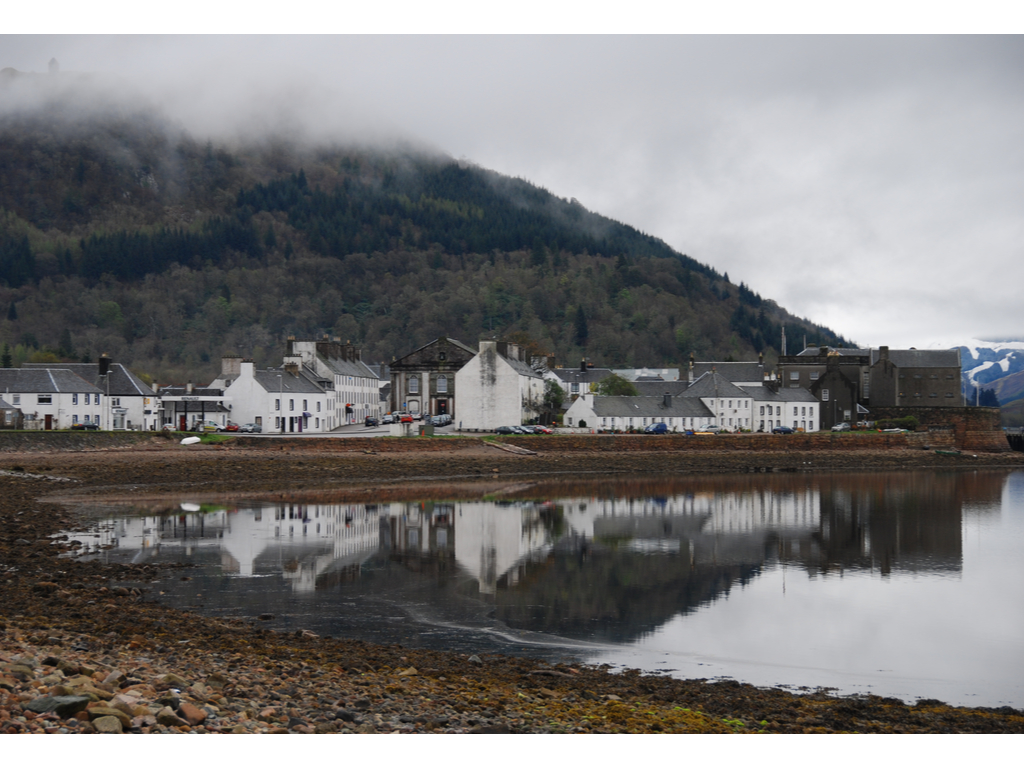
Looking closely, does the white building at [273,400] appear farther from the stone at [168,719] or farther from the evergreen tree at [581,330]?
the evergreen tree at [581,330]

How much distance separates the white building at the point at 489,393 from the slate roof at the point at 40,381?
1052 inches

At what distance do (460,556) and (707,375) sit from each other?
57519 mm

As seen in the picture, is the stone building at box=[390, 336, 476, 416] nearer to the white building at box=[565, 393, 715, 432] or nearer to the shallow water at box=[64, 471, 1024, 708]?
the white building at box=[565, 393, 715, 432]

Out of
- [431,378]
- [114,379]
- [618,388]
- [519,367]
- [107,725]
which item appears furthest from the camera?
[431,378]

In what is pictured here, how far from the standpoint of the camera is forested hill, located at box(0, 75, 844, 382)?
148 m

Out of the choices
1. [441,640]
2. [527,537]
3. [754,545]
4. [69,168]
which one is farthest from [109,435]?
[69,168]

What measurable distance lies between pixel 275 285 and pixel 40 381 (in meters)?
115

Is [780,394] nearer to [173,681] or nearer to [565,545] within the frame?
[565,545]

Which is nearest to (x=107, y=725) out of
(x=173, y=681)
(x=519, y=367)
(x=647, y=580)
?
(x=173, y=681)

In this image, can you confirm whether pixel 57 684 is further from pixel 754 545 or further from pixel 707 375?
pixel 707 375

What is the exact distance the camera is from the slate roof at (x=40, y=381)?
193ft

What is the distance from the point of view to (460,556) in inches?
1080

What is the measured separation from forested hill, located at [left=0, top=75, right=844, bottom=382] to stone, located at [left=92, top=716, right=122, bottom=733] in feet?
401

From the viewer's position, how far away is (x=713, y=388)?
261 ft
